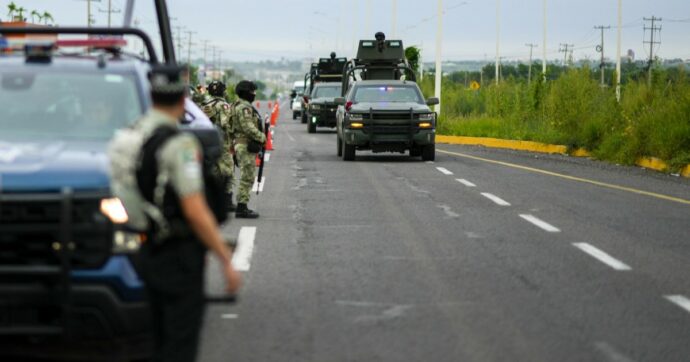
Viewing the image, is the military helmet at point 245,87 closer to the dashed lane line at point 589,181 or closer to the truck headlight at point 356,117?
the dashed lane line at point 589,181

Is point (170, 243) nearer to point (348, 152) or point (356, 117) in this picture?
point (356, 117)

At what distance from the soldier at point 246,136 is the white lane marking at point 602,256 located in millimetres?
4018

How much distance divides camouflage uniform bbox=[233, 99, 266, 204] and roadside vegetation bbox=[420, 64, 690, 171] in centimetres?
1183

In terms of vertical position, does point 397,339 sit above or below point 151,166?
below

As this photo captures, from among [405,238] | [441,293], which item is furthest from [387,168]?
[441,293]

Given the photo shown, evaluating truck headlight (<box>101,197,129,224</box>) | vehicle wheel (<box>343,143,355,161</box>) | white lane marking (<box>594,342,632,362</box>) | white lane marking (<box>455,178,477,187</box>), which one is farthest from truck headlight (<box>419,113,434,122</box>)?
truck headlight (<box>101,197,129,224</box>)

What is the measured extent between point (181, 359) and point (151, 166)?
31.5 inches

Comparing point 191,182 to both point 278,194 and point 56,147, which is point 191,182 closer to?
point 56,147

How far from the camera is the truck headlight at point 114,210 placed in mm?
6730

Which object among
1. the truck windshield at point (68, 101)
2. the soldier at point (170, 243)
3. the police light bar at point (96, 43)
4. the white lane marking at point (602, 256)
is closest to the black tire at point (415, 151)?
the white lane marking at point (602, 256)

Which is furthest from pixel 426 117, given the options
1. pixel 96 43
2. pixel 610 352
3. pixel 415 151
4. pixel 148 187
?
pixel 148 187

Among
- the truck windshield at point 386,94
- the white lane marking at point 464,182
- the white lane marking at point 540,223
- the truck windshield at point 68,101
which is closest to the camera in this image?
the truck windshield at point 68,101

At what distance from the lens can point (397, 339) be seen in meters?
8.30

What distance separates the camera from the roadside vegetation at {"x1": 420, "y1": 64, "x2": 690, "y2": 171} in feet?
86.2
